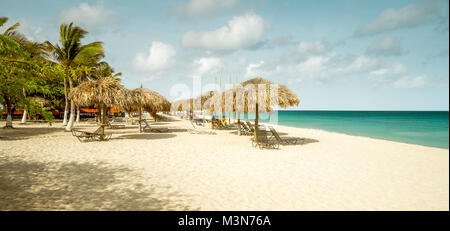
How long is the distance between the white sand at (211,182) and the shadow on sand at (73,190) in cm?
2

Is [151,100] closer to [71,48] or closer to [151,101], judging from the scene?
[151,101]

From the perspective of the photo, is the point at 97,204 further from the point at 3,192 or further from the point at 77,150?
the point at 77,150

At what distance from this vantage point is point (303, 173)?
18.0ft

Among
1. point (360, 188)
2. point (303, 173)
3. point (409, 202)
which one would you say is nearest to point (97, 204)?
point (303, 173)

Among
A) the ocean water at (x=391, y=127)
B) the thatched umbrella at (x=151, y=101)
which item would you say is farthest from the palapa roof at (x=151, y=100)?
the ocean water at (x=391, y=127)

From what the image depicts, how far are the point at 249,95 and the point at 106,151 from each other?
604cm

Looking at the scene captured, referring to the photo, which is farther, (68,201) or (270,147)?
(270,147)

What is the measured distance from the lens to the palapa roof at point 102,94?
379 inches

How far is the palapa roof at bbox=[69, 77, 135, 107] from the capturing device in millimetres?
9625

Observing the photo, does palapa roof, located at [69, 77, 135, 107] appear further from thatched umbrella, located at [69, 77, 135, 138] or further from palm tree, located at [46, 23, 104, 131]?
palm tree, located at [46, 23, 104, 131]

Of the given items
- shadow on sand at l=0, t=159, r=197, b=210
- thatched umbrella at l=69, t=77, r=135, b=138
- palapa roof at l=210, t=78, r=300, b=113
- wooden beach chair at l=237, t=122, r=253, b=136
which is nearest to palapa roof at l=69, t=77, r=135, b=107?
thatched umbrella at l=69, t=77, r=135, b=138

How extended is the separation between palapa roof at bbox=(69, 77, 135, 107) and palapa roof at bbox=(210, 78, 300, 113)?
5007 millimetres
